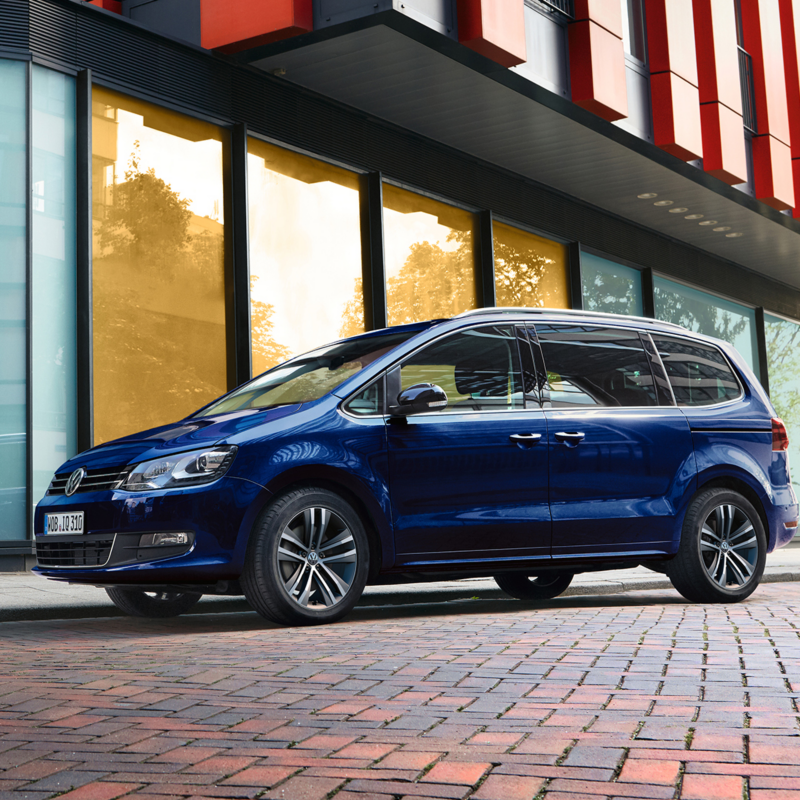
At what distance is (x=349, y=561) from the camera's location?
259 inches

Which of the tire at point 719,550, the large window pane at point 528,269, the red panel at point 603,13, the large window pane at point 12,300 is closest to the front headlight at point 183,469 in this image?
the tire at point 719,550

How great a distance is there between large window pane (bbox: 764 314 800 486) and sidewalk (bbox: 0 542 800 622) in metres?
14.8

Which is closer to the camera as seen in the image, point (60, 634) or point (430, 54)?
point (60, 634)

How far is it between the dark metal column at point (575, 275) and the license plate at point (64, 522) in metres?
12.9

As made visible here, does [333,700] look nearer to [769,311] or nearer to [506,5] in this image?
[506,5]

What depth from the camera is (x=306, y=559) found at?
648cm

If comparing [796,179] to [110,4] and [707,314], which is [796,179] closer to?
[707,314]

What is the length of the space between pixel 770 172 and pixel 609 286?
3.19 m

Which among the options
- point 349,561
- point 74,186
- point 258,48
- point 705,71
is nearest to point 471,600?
point 349,561

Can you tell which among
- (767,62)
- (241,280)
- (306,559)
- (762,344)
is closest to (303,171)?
(241,280)

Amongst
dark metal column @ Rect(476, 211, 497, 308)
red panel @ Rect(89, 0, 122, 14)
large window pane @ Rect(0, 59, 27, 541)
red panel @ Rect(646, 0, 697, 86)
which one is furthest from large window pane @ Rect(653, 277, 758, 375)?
large window pane @ Rect(0, 59, 27, 541)

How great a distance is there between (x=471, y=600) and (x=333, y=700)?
4812 mm

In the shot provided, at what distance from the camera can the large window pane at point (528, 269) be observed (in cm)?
1720

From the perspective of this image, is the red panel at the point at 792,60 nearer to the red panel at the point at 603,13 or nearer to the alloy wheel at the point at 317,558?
the red panel at the point at 603,13
